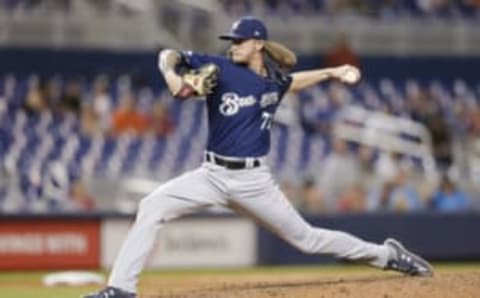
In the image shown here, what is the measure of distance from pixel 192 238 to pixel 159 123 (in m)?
2.99

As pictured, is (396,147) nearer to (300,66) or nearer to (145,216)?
(300,66)

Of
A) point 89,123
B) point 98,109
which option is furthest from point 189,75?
point 98,109

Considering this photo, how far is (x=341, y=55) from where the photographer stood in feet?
69.9

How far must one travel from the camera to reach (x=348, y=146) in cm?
1983

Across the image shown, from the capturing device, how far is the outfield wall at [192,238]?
16125 mm

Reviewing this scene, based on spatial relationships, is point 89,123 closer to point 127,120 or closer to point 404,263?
point 127,120

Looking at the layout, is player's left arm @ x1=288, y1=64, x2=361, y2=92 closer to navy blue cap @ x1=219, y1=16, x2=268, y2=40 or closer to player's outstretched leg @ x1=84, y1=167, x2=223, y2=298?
navy blue cap @ x1=219, y1=16, x2=268, y2=40

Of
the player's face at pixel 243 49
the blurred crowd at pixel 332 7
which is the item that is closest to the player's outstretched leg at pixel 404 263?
the player's face at pixel 243 49

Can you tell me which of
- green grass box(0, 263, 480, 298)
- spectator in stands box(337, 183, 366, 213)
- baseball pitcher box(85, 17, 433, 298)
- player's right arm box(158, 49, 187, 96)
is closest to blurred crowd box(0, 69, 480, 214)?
spectator in stands box(337, 183, 366, 213)

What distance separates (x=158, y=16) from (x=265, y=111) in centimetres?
1210

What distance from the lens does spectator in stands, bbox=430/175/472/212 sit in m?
17.6

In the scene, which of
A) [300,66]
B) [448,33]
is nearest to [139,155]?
[300,66]

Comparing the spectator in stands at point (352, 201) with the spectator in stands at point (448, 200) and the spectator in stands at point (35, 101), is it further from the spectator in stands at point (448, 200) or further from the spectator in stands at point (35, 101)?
the spectator in stands at point (35, 101)

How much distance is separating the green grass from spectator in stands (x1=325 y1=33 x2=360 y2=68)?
15.8 feet
